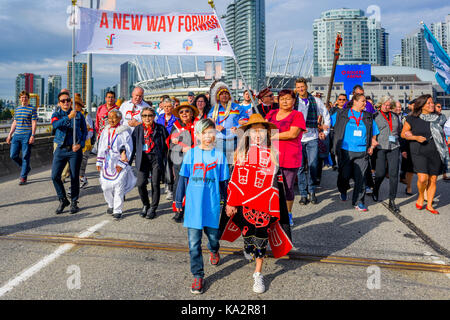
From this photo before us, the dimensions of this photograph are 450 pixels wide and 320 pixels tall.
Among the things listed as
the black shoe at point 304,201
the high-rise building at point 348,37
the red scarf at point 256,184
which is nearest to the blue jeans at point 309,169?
the black shoe at point 304,201

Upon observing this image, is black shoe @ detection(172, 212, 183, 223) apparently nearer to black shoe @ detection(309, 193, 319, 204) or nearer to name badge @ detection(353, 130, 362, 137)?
black shoe @ detection(309, 193, 319, 204)

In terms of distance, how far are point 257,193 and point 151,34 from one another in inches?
161

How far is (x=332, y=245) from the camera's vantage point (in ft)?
12.9

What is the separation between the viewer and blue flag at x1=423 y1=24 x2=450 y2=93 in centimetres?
602

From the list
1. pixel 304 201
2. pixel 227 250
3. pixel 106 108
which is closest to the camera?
pixel 227 250

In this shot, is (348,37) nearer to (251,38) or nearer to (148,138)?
(251,38)

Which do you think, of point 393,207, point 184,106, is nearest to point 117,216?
point 184,106

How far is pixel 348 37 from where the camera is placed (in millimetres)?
187625

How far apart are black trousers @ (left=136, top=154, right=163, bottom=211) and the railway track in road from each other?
1.21 meters

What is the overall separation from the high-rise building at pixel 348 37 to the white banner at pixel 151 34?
646ft

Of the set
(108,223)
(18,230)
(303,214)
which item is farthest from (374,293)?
(18,230)

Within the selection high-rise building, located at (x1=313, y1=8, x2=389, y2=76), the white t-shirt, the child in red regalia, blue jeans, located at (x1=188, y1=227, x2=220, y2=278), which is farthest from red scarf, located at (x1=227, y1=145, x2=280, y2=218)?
high-rise building, located at (x1=313, y1=8, x2=389, y2=76)
